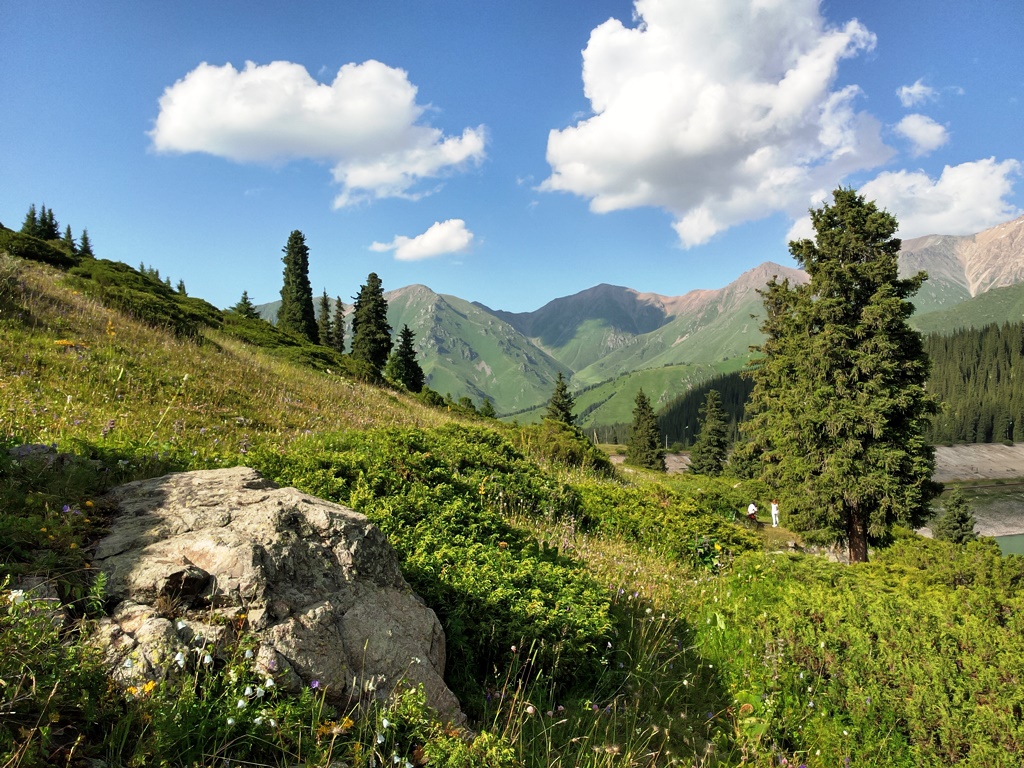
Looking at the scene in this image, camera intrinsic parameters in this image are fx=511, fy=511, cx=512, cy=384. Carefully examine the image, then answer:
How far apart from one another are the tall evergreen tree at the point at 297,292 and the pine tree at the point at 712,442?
4663cm

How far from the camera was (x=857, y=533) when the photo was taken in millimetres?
20422

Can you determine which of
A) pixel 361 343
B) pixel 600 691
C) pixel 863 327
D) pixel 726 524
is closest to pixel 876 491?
pixel 863 327

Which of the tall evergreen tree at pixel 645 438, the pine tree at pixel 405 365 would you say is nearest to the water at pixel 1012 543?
the tall evergreen tree at pixel 645 438

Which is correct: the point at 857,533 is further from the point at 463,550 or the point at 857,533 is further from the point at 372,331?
the point at 372,331

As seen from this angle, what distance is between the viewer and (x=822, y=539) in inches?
818

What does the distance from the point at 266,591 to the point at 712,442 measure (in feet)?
207

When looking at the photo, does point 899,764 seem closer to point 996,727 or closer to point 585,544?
point 996,727

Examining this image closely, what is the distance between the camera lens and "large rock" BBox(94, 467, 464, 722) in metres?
2.55

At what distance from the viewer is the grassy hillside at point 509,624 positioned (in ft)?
7.38

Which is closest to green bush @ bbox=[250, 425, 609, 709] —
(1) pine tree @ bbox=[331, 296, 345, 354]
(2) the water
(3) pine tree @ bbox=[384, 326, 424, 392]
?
(3) pine tree @ bbox=[384, 326, 424, 392]

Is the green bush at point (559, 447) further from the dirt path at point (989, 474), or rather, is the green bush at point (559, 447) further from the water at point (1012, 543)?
the water at point (1012, 543)

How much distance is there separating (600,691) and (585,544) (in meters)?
3.56

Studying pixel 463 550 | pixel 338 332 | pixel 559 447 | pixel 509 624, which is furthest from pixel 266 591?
pixel 338 332

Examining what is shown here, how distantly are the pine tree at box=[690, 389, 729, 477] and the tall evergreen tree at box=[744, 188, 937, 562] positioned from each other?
3872cm
